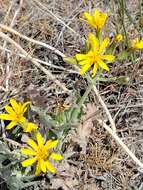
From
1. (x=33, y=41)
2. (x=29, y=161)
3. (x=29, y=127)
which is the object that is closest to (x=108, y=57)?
(x=29, y=127)

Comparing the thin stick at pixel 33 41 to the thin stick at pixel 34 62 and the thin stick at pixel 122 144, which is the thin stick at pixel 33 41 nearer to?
the thin stick at pixel 34 62

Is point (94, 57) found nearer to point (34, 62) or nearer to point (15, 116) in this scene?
point (15, 116)

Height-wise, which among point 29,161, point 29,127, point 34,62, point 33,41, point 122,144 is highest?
point 33,41

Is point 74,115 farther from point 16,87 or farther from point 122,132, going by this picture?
point 16,87

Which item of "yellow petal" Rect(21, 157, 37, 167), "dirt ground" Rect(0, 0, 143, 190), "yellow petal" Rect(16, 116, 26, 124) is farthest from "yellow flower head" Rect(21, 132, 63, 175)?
"dirt ground" Rect(0, 0, 143, 190)

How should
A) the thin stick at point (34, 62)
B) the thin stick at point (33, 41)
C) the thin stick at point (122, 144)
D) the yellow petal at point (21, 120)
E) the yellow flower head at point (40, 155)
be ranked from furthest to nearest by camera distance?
1. the thin stick at point (33, 41)
2. the thin stick at point (34, 62)
3. the thin stick at point (122, 144)
4. the yellow petal at point (21, 120)
5. the yellow flower head at point (40, 155)

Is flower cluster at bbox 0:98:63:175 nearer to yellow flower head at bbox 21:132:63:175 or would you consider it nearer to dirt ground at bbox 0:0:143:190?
yellow flower head at bbox 21:132:63:175

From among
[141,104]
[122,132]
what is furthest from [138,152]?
[141,104]

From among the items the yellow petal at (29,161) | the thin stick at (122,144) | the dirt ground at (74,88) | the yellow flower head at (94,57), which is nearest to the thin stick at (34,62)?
the dirt ground at (74,88)

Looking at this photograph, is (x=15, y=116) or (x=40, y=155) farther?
(x=15, y=116)
